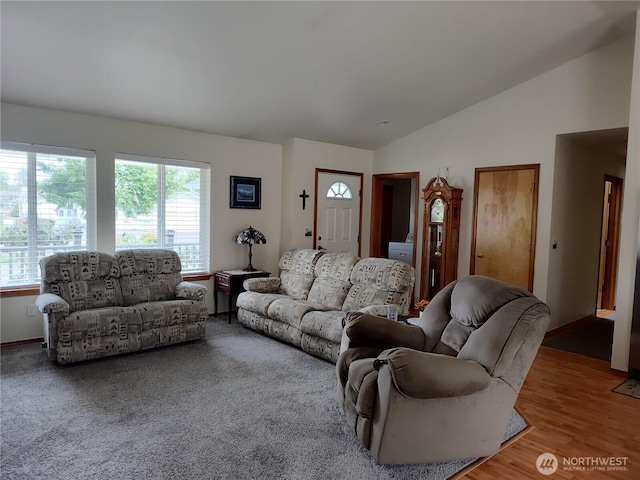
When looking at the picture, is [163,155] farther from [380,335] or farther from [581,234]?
[581,234]

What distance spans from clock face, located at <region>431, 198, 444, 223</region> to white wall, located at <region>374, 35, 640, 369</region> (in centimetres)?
30

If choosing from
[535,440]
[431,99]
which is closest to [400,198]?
[431,99]

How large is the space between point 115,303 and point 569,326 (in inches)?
209

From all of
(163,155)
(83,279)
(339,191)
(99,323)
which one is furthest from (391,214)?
(99,323)

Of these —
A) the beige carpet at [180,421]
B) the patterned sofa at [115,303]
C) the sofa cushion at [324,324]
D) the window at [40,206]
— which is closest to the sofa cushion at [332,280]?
the sofa cushion at [324,324]

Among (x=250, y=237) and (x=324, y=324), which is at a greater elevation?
(x=250, y=237)

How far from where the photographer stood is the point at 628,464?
2412mm

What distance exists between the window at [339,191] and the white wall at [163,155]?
0.75 meters

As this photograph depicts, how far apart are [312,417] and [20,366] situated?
2604 millimetres

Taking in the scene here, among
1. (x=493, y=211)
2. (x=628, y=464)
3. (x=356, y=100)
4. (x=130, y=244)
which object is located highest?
(x=356, y=100)

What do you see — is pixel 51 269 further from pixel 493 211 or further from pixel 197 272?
pixel 493 211

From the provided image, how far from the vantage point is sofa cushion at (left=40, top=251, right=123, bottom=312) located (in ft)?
12.8

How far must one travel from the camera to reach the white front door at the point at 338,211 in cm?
603

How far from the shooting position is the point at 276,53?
3.71 m
